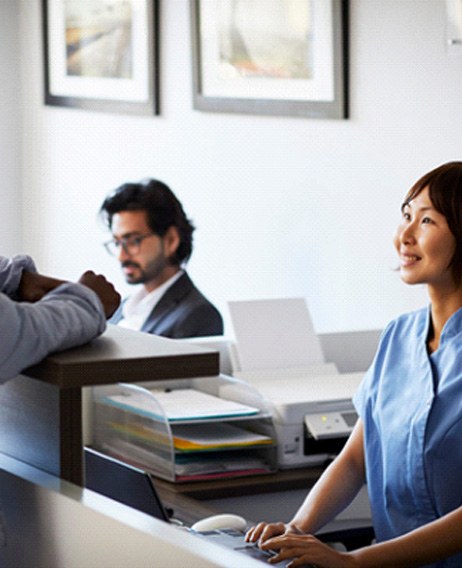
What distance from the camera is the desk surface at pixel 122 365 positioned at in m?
1.28

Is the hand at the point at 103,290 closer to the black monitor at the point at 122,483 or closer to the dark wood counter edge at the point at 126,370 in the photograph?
the dark wood counter edge at the point at 126,370

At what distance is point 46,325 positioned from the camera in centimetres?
132

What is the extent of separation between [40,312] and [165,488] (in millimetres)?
1572

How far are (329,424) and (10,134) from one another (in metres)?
3.96

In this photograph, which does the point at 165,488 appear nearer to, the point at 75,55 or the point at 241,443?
the point at 241,443

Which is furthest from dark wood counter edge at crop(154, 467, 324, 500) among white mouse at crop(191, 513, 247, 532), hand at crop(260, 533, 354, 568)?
hand at crop(260, 533, 354, 568)

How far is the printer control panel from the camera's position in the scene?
9.84 feet

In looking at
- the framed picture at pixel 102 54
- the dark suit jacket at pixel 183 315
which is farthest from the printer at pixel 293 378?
the framed picture at pixel 102 54

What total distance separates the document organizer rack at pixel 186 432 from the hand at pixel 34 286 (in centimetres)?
130

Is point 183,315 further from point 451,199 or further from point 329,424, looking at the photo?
point 451,199

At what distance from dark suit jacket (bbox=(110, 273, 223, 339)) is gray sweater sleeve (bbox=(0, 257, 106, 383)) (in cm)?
251

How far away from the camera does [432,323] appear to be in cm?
221

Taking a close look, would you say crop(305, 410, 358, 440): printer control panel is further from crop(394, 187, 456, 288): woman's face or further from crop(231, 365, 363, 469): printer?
crop(394, 187, 456, 288): woman's face

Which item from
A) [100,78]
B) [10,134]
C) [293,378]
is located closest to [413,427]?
[293,378]
